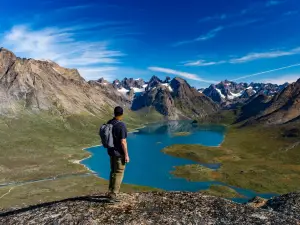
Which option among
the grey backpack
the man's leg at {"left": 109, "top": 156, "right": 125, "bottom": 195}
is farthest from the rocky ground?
the grey backpack

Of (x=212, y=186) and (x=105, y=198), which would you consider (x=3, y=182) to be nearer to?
(x=212, y=186)

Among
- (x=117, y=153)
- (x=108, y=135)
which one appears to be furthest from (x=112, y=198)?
(x=108, y=135)

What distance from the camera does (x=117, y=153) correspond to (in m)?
21.4

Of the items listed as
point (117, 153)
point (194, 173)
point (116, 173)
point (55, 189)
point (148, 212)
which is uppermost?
point (117, 153)

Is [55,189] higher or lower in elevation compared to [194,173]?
lower

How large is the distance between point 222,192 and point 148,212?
131 m

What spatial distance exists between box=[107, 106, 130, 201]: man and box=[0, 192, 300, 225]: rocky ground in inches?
52.3

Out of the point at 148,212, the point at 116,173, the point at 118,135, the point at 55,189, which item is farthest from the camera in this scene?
the point at 55,189

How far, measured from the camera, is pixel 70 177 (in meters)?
185

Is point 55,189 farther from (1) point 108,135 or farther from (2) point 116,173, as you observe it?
(1) point 108,135

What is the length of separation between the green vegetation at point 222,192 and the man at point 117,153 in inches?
4826

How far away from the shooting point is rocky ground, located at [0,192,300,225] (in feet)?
66.5

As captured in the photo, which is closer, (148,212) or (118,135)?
(148,212)

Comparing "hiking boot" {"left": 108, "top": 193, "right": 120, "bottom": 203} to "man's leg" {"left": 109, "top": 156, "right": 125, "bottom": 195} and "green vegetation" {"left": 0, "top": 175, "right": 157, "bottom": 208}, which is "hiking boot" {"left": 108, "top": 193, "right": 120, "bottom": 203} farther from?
"green vegetation" {"left": 0, "top": 175, "right": 157, "bottom": 208}
